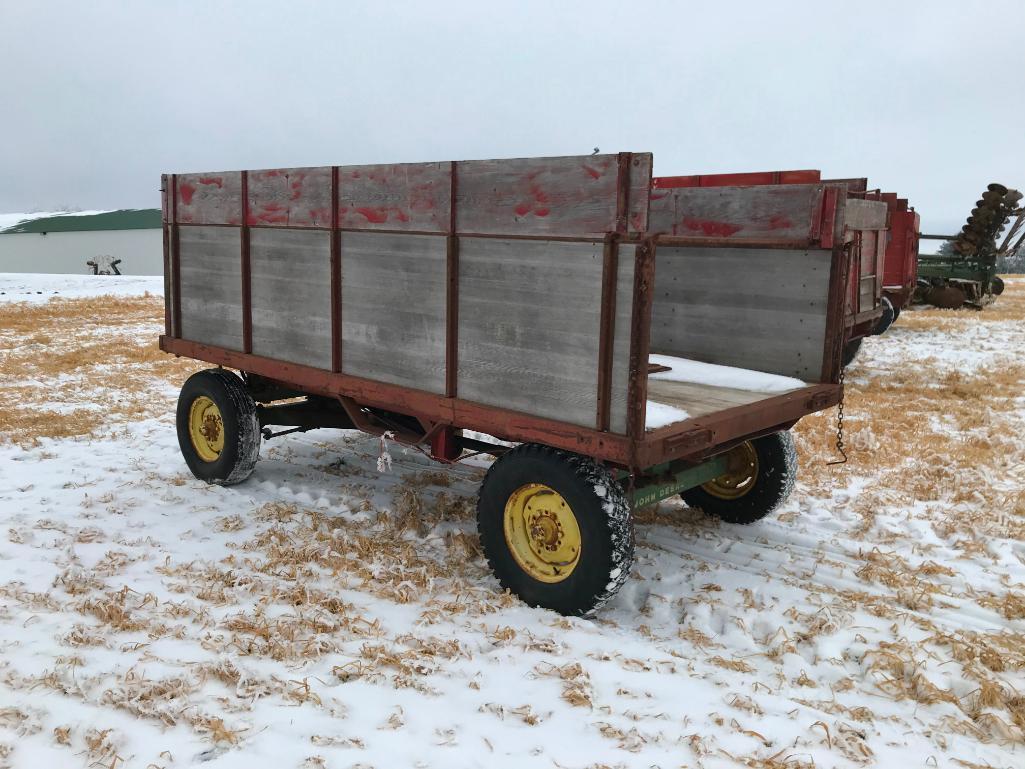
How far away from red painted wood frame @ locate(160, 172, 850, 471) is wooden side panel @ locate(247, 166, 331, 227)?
5.1 inches

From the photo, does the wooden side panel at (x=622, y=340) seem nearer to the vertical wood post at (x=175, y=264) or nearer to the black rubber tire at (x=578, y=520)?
the black rubber tire at (x=578, y=520)

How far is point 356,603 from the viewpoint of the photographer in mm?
4562

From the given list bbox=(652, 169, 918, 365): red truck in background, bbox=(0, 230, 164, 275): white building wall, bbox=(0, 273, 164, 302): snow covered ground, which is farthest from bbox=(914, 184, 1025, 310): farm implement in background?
bbox=(0, 230, 164, 275): white building wall

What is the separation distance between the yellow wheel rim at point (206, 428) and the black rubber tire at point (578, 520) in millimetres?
2994

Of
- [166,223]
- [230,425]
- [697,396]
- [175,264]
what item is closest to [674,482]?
[697,396]

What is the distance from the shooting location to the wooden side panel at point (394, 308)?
15.6 feet

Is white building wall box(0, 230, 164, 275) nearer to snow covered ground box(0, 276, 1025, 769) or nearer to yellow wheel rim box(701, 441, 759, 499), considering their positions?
snow covered ground box(0, 276, 1025, 769)

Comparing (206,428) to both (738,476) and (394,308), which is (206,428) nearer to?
(394,308)

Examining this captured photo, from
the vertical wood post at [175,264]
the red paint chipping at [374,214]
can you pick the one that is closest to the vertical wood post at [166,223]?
the vertical wood post at [175,264]

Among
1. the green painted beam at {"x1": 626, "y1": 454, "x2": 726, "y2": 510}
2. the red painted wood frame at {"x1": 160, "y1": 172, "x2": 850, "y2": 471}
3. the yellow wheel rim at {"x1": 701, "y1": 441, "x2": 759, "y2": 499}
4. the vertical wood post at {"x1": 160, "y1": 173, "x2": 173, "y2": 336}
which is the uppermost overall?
the vertical wood post at {"x1": 160, "y1": 173, "x2": 173, "y2": 336}

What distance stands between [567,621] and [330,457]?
3.83m

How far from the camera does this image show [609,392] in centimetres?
397

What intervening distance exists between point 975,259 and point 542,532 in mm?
21299

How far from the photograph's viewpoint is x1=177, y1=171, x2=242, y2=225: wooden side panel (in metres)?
6.12
